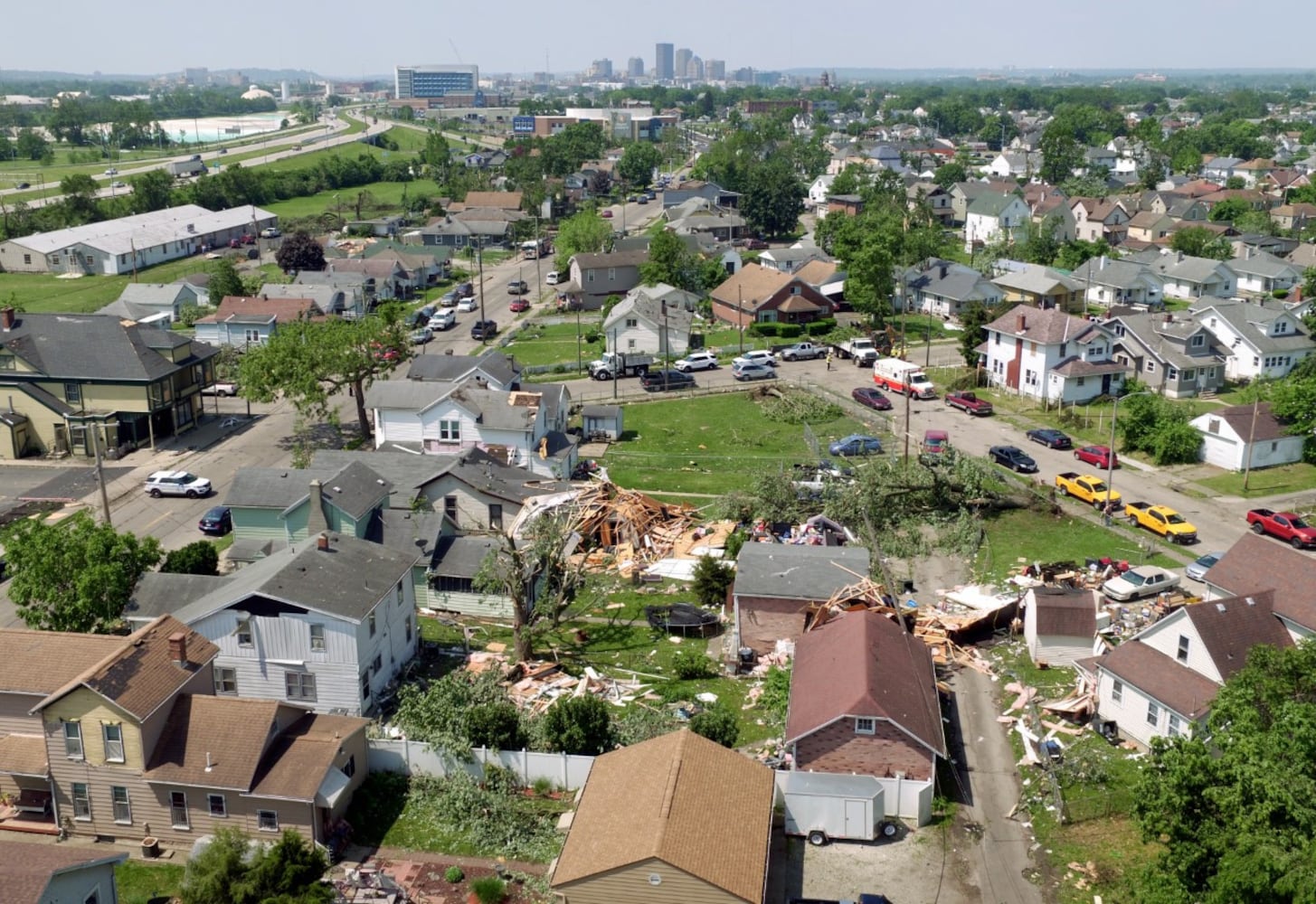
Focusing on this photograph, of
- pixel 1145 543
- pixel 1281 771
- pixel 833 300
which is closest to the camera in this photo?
pixel 1281 771

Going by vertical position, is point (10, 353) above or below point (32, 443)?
above

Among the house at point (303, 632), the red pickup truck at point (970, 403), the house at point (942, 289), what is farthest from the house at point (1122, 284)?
the house at point (303, 632)

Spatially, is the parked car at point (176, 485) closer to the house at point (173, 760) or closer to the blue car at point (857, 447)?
the house at point (173, 760)

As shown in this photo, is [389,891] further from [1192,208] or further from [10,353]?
[1192,208]

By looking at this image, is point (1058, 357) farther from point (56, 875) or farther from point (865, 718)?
point (56, 875)

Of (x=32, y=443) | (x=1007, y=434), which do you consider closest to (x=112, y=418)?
(x=32, y=443)

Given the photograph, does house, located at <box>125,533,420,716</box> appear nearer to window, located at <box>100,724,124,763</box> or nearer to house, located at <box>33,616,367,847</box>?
house, located at <box>33,616,367,847</box>
